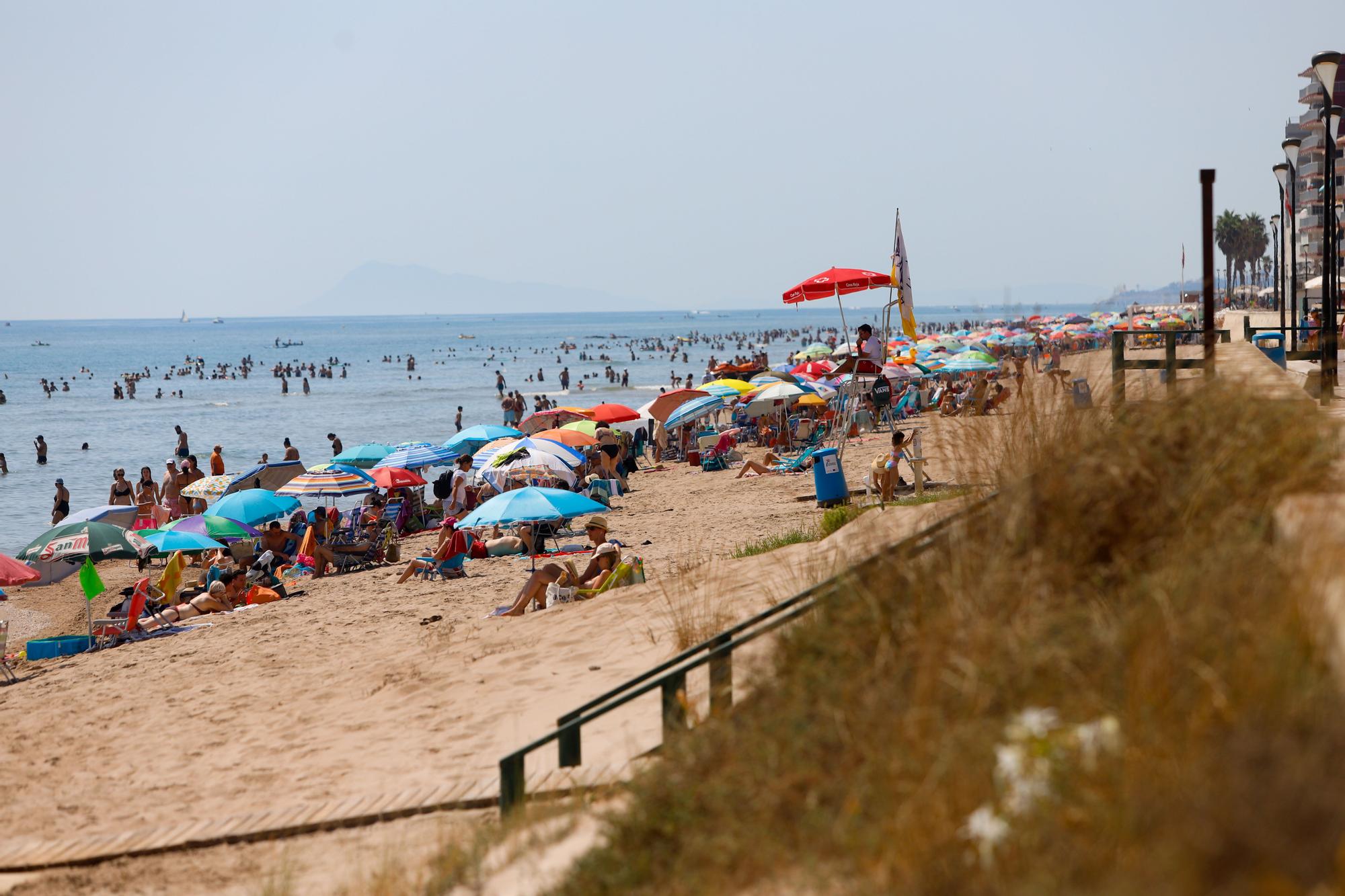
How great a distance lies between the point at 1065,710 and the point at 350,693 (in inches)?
220

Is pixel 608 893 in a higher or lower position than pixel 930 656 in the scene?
lower

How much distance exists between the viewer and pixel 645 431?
27047 mm

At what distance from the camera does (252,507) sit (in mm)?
14578

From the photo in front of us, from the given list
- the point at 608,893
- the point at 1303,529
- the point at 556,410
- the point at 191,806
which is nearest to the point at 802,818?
the point at 608,893

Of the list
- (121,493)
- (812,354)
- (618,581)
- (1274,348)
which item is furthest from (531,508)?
(812,354)

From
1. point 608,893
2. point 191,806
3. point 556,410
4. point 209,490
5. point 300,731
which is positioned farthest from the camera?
point 556,410

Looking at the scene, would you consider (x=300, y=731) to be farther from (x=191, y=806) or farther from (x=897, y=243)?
(x=897, y=243)

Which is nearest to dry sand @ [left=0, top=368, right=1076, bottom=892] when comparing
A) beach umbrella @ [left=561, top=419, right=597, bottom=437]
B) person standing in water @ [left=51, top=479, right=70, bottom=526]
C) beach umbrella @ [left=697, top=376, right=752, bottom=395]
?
beach umbrella @ [left=561, top=419, right=597, bottom=437]

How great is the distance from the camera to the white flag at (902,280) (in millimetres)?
13242

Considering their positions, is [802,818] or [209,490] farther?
[209,490]

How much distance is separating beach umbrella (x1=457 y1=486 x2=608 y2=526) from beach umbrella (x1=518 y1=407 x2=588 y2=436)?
1160cm

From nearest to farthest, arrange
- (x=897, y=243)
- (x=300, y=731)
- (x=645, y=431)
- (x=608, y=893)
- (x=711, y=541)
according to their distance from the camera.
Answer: (x=608, y=893), (x=300, y=731), (x=711, y=541), (x=897, y=243), (x=645, y=431)

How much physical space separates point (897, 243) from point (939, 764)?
37.0 ft

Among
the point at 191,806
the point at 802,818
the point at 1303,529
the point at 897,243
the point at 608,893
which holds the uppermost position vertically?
the point at 897,243
